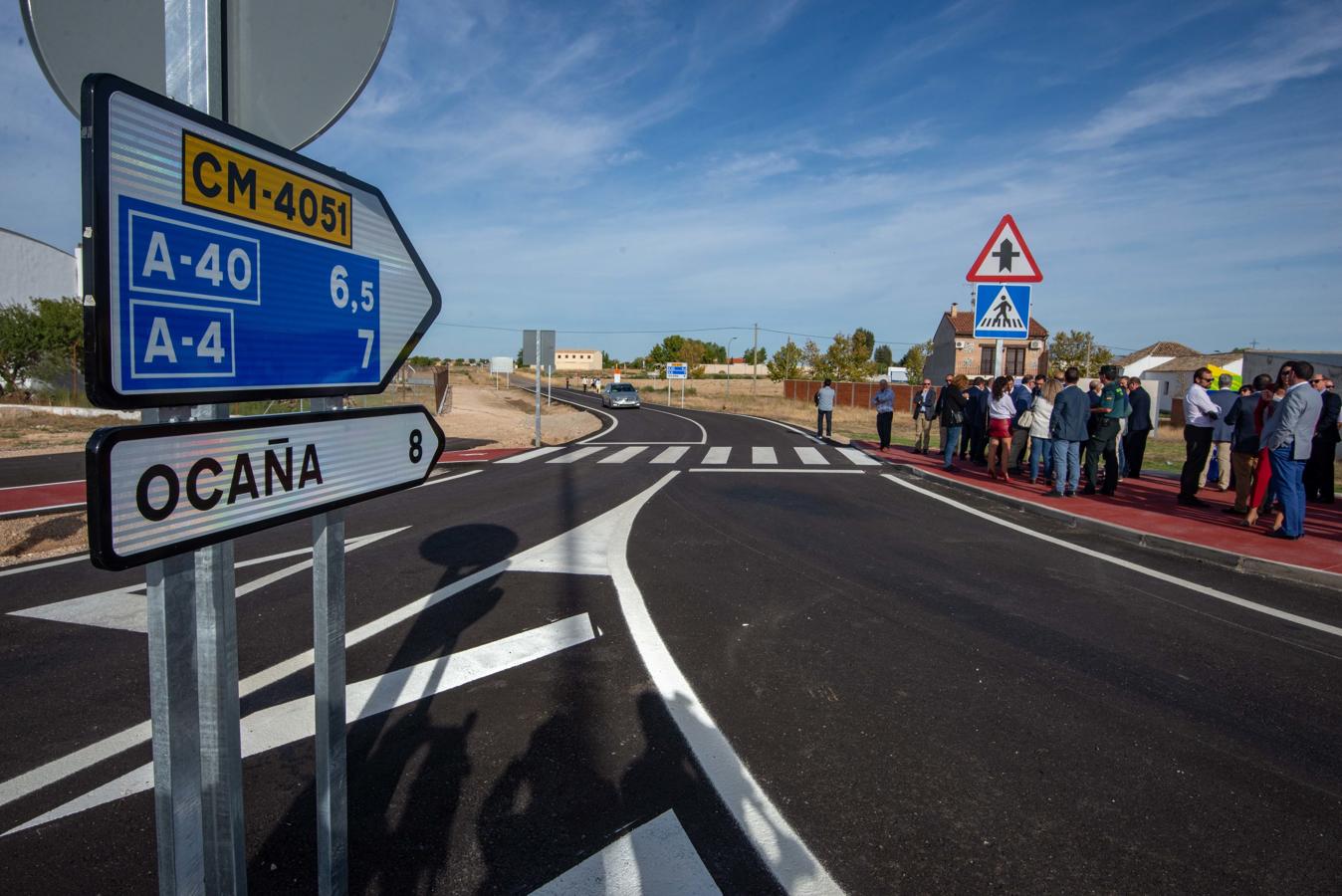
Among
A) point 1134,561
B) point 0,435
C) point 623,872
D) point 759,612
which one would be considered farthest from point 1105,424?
point 0,435

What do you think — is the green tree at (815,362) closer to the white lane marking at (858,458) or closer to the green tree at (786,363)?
the green tree at (786,363)

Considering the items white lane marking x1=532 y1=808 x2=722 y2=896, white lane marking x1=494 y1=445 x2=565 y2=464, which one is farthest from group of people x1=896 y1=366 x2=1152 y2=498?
white lane marking x1=532 y1=808 x2=722 y2=896

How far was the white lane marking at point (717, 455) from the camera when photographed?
598 inches

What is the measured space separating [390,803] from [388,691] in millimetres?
1060

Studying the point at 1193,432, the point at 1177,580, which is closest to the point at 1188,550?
the point at 1177,580

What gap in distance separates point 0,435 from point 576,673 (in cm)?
2262

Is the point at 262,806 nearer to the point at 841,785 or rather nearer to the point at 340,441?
the point at 340,441

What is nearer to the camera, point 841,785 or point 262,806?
point 262,806

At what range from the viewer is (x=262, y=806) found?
2801 mm

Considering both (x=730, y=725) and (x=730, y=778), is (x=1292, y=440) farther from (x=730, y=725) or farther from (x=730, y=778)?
(x=730, y=778)

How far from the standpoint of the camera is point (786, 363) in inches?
2921

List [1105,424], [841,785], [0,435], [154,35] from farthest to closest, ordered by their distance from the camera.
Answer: [0,435] → [1105,424] → [841,785] → [154,35]

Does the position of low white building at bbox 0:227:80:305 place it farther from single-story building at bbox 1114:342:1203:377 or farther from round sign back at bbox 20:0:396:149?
single-story building at bbox 1114:342:1203:377

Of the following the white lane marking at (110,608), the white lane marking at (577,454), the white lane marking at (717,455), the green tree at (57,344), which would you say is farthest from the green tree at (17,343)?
the white lane marking at (110,608)
